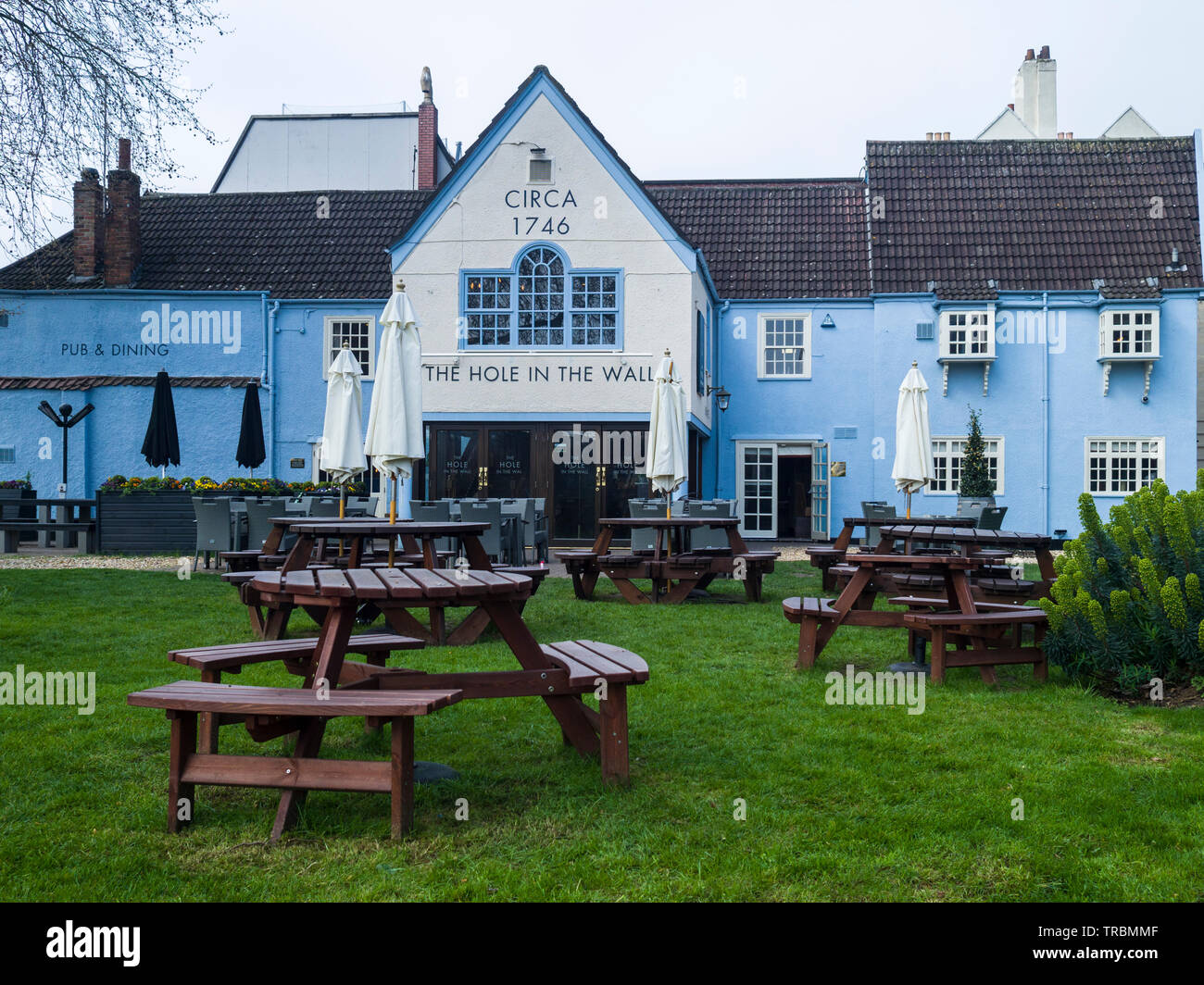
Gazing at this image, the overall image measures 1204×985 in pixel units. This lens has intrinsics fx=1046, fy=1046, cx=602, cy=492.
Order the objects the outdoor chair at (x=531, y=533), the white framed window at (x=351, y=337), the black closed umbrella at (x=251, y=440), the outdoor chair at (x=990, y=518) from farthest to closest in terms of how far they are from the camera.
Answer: the white framed window at (x=351, y=337) → the black closed umbrella at (x=251, y=440) → the outdoor chair at (x=990, y=518) → the outdoor chair at (x=531, y=533)

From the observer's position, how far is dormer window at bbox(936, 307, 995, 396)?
74.9ft

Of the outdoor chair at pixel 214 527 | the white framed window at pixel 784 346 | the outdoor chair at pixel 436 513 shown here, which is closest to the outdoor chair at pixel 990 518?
the outdoor chair at pixel 436 513

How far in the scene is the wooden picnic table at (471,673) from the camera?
4152 millimetres

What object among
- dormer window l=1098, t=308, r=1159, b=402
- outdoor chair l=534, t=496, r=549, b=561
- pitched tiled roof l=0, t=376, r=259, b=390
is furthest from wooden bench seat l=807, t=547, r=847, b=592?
pitched tiled roof l=0, t=376, r=259, b=390

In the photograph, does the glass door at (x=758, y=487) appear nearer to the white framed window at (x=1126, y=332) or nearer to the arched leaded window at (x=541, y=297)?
the arched leaded window at (x=541, y=297)

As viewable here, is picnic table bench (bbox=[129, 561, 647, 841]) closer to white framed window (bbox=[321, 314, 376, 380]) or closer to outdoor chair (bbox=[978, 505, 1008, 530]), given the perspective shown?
outdoor chair (bbox=[978, 505, 1008, 530])

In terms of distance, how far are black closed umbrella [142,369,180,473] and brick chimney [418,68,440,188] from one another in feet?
38.0

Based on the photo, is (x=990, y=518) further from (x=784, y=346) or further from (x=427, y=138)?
(x=427, y=138)

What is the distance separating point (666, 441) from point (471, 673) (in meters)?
9.09

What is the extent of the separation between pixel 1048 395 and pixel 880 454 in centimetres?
388

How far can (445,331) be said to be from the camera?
20141 mm

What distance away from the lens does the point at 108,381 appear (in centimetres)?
2336

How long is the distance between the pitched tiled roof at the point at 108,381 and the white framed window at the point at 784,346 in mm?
11435
